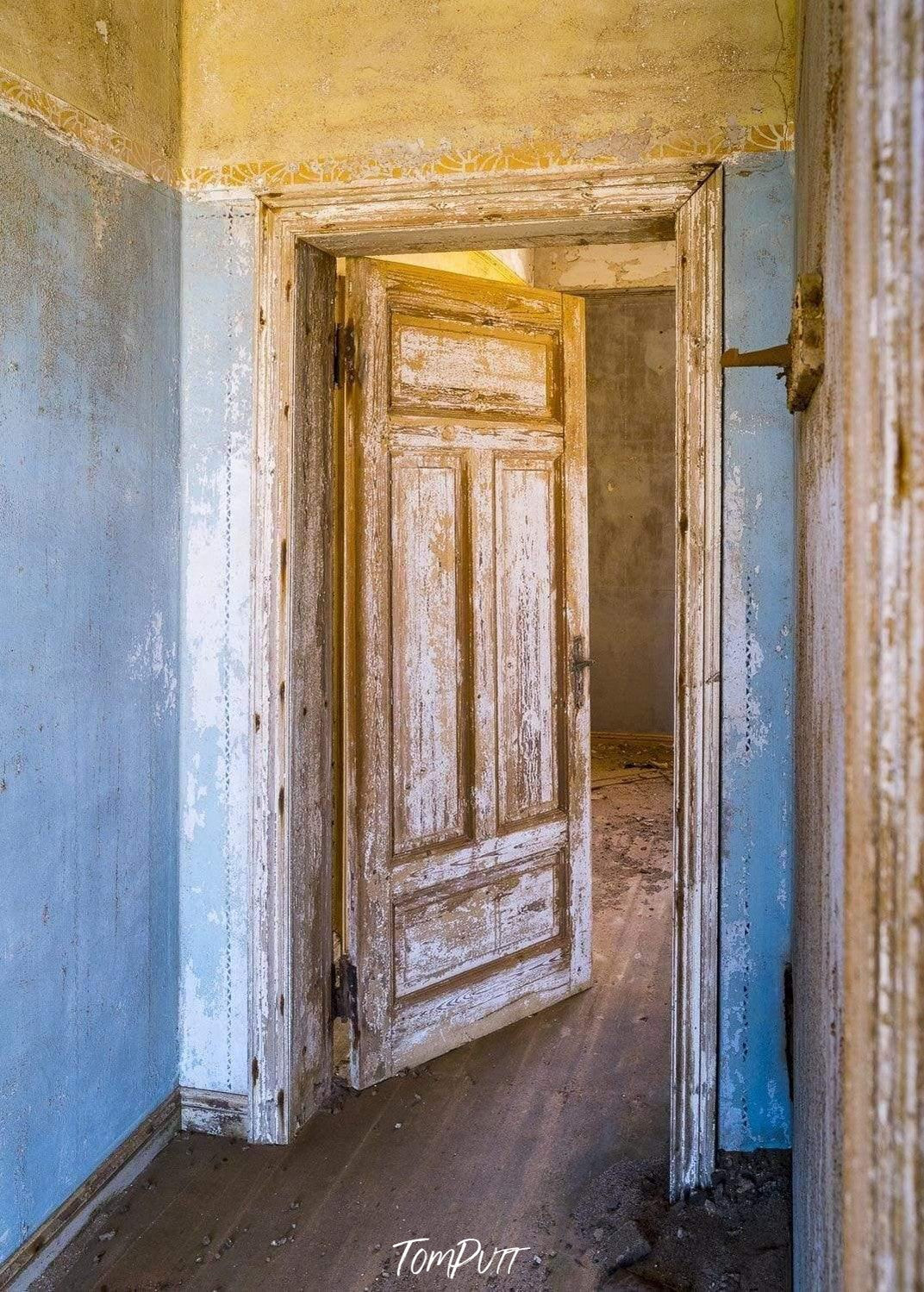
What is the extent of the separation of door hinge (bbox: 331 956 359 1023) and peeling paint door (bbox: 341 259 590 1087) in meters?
0.02

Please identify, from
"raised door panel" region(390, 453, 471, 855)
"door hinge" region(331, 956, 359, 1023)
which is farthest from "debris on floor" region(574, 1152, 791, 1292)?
"raised door panel" region(390, 453, 471, 855)

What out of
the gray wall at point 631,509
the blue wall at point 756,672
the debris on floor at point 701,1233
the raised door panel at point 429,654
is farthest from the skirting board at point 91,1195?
the gray wall at point 631,509

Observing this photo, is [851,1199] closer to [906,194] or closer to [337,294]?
[906,194]

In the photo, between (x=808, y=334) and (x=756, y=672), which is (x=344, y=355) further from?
(x=808, y=334)

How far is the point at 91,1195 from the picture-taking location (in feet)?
7.01

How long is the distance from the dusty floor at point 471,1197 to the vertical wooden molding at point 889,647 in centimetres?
177

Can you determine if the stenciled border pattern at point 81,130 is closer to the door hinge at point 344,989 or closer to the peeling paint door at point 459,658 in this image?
the peeling paint door at point 459,658

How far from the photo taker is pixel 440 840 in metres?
2.88

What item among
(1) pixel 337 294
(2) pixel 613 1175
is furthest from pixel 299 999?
(1) pixel 337 294

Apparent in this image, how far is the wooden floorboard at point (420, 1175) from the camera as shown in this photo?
2.03 metres

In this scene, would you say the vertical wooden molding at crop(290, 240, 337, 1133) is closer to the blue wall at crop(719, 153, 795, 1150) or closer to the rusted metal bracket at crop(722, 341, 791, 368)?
the blue wall at crop(719, 153, 795, 1150)

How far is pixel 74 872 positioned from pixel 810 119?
6.32ft

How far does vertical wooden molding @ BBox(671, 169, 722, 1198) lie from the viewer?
2127 millimetres

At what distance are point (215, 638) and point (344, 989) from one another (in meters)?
1.07
